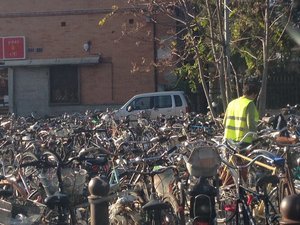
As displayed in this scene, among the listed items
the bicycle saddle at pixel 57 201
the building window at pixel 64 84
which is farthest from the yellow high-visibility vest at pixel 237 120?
the building window at pixel 64 84

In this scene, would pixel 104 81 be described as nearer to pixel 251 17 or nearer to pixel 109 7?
pixel 109 7

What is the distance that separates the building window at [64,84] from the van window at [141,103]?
7.76 metres

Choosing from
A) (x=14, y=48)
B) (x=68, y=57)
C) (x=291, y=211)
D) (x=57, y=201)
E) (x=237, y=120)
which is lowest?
(x=57, y=201)

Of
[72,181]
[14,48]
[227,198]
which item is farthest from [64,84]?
[72,181]

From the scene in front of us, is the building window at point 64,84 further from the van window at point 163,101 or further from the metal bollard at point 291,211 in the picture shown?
the metal bollard at point 291,211

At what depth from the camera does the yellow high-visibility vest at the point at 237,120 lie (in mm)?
9688

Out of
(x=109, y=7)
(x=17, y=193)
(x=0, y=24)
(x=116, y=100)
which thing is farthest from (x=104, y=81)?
(x=17, y=193)

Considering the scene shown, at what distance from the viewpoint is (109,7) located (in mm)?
31359

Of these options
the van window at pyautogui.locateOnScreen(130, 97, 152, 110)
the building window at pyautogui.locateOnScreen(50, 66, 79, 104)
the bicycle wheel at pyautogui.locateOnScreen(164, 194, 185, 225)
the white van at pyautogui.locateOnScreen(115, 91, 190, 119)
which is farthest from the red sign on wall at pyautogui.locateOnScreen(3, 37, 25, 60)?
the bicycle wheel at pyautogui.locateOnScreen(164, 194, 185, 225)

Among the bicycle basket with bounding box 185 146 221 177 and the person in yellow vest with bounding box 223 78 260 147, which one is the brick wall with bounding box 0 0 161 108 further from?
the bicycle basket with bounding box 185 146 221 177

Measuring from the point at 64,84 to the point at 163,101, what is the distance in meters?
8.44

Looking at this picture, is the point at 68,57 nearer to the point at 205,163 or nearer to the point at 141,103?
the point at 141,103

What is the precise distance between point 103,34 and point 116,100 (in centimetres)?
285

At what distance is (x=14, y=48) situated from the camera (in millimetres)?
31969
